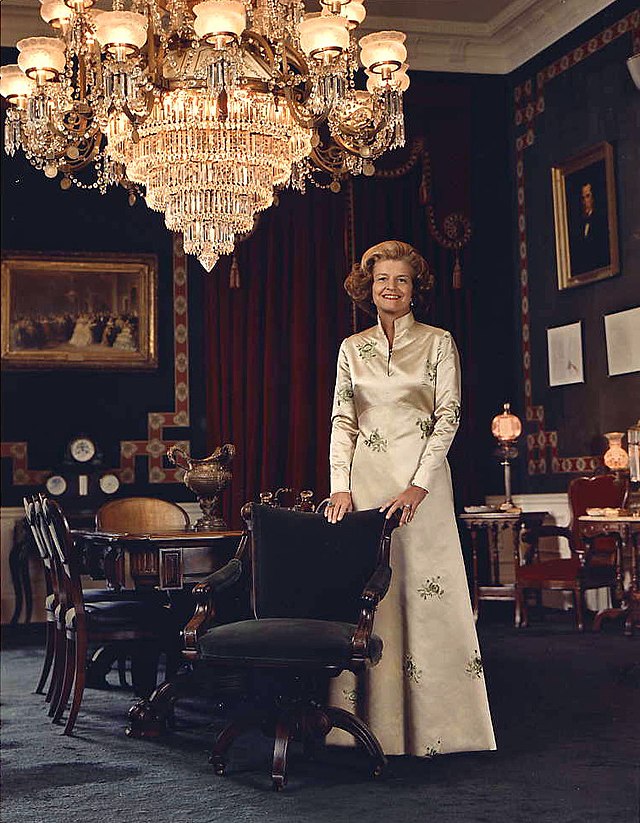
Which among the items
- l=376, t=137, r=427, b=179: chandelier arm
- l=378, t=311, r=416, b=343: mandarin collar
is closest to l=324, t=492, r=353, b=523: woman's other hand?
l=378, t=311, r=416, b=343: mandarin collar

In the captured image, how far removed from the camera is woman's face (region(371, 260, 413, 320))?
378 cm

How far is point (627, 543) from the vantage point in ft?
19.1

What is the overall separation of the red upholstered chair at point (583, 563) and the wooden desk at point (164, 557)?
3047 millimetres

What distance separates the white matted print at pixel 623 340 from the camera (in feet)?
22.5

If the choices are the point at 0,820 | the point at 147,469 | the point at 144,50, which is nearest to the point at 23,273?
the point at 147,469

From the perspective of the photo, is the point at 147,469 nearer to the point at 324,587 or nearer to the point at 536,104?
the point at 536,104

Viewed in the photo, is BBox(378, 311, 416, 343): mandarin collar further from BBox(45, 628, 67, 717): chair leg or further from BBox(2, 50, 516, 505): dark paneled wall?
BBox(2, 50, 516, 505): dark paneled wall

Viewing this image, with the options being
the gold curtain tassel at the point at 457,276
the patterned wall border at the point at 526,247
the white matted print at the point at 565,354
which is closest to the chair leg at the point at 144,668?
the patterned wall border at the point at 526,247

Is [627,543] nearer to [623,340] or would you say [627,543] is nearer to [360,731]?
A: [623,340]

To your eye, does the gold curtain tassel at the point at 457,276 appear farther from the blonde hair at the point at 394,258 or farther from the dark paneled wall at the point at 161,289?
the blonde hair at the point at 394,258

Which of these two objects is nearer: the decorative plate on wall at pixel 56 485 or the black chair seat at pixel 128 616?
the black chair seat at pixel 128 616

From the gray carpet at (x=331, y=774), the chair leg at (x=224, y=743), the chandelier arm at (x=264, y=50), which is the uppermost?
the chandelier arm at (x=264, y=50)

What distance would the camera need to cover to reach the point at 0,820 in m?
2.99

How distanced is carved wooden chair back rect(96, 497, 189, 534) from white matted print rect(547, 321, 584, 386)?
122 inches
